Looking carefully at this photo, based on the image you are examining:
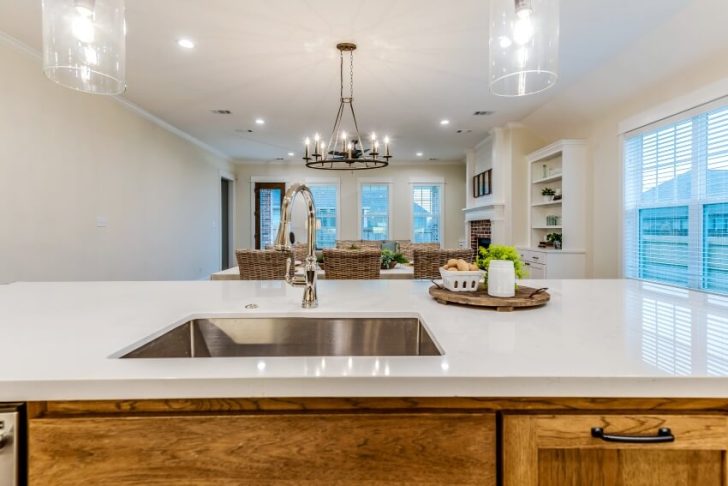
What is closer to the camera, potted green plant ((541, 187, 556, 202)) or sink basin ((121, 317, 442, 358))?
sink basin ((121, 317, 442, 358))

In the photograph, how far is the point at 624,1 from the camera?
247cm

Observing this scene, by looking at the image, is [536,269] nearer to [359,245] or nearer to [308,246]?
[359,245]

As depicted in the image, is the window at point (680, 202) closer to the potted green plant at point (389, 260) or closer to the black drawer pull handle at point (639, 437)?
the potted green plant at point (389, 260)

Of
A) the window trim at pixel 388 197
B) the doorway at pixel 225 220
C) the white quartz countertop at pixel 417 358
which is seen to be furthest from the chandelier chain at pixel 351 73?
the doorway at pixel 225 220

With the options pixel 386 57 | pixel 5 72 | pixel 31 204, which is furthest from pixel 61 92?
pixel 386 57

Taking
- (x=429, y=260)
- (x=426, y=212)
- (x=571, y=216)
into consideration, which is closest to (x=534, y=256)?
(x=571, y=216)

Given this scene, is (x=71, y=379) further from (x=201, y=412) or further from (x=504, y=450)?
(x=504, y=450)

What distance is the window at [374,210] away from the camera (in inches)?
328

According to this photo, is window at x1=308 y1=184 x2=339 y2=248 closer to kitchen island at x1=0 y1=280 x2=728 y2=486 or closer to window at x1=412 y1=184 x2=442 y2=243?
window at x1=412 y1=184 x2=442 y2=243

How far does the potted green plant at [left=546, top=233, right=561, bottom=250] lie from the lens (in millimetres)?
4820

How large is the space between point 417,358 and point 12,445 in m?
0.71

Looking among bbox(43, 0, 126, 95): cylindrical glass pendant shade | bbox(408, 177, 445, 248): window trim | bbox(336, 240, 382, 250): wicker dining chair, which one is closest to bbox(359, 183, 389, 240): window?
bbox(408, 177, 445, 248): window trim

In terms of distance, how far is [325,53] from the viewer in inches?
125

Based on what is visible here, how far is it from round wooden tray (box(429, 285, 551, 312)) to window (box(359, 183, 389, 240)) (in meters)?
7.08
